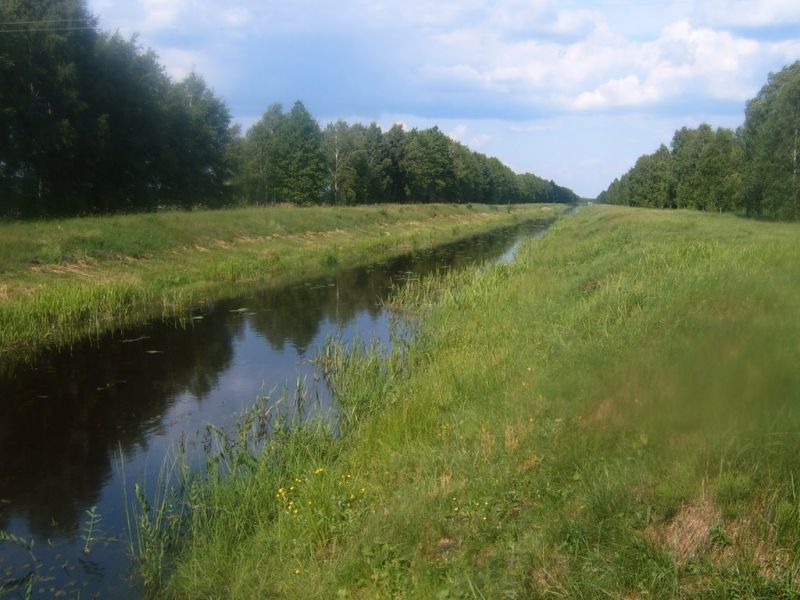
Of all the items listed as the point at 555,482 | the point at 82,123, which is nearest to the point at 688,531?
the point at 555,482

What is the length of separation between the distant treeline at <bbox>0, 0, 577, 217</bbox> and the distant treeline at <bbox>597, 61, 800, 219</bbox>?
34.5 m

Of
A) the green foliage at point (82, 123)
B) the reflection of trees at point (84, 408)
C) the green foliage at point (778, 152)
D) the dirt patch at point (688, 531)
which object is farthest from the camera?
the green foliage at point (778, 152)

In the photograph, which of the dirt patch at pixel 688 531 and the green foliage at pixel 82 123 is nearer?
the dirt patch at pixel 688 531

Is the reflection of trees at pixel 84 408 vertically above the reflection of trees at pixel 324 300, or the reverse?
the reflection of trees at pixel 324 300

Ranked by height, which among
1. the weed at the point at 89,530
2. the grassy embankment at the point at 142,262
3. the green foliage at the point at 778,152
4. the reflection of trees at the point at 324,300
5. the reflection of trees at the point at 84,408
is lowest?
the weed at the point at 89,530

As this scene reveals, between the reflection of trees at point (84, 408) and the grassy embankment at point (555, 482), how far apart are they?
6.80ft

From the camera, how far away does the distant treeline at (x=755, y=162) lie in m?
36.2

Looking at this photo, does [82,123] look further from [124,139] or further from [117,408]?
[117,408]

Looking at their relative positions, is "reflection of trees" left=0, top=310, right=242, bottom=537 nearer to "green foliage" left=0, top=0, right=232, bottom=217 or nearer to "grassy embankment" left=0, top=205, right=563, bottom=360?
"grassy embankment" left=0, top=205, right=563, bottom=360

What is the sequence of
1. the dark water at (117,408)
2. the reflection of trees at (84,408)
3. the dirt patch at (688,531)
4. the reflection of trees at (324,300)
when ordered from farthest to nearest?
1. the reflection of trees at (324,300)
2. the reflection of trees at (84,408)
3. the dark water at (117,408)
4. the dirt patch at (688,531)

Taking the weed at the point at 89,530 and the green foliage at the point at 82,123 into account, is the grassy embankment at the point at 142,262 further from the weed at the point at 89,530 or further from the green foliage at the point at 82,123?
the weed at the point at 89,530

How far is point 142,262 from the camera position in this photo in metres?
24.8

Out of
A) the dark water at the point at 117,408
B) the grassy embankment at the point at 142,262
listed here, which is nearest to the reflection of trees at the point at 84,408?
the dark water at the point at 117,408

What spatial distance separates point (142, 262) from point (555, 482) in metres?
22.8
